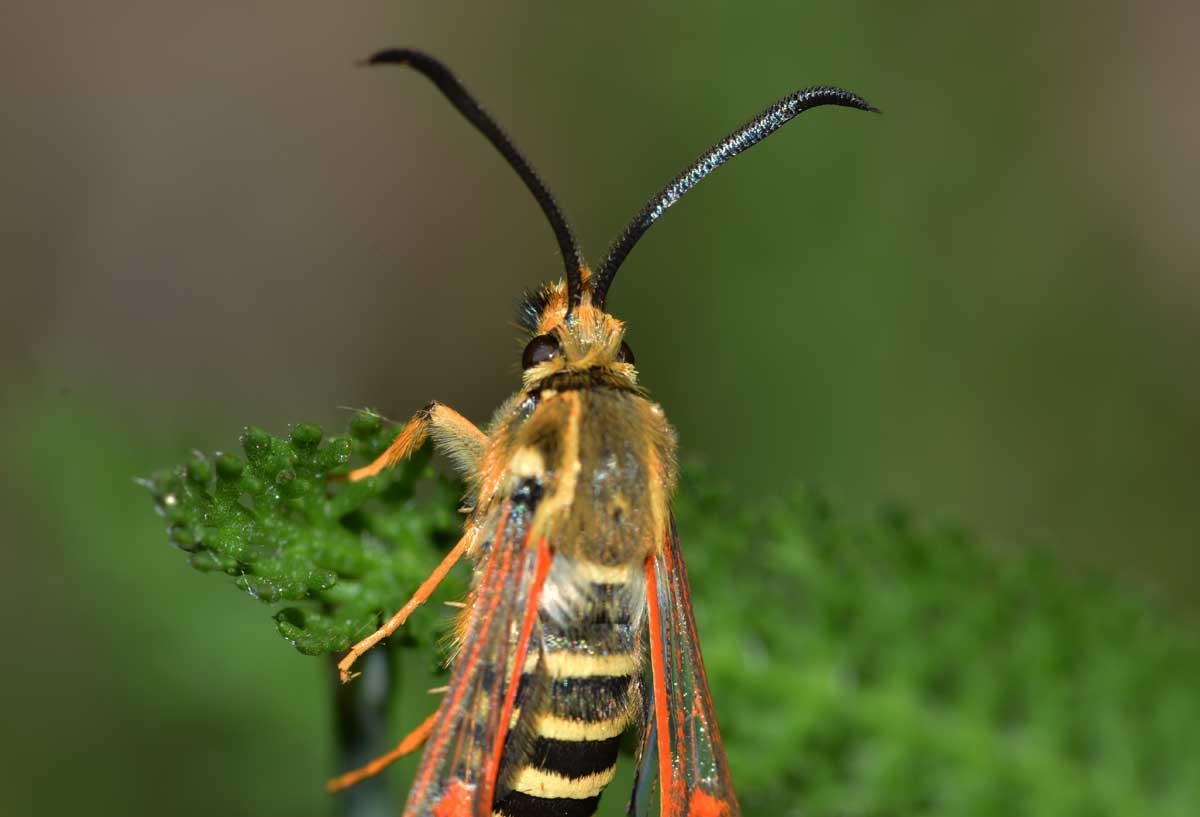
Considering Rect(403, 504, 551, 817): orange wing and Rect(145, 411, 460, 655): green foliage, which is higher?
Rect(145, 411, 460, 655): green foliage

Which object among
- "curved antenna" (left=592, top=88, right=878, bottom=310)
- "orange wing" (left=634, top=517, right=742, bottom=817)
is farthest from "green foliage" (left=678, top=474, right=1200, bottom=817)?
"curved antenna" (left=592, top=88, right=878, bottom=310)

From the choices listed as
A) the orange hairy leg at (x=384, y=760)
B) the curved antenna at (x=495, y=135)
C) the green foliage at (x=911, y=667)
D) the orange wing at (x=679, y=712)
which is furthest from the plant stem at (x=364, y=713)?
the curved antenna at (x=495, y=135)

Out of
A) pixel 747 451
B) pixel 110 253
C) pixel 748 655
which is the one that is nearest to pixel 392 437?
pixel 748 655

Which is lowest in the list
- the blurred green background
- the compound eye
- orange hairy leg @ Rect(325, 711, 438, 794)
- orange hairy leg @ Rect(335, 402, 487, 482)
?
orange hairy leg @ Rect(325, 711, 438, 794)

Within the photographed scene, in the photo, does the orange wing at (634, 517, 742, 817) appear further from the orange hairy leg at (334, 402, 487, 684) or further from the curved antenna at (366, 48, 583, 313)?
the curved antenna at (366, 48, 583, 313)

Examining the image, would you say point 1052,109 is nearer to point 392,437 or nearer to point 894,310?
point 894,310

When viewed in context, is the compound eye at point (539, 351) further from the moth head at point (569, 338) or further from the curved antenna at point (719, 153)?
the curved antenna at point (719, 153)

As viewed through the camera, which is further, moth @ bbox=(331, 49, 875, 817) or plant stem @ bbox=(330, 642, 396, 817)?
plant stem @ bbox=(330, 642, 396, 817)
